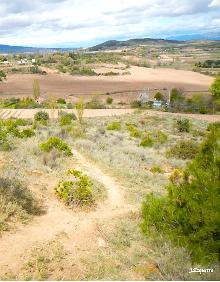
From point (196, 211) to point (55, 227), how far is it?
15.9 feet

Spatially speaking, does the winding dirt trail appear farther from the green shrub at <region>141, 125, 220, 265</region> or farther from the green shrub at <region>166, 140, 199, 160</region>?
the green shrub at <region>166, 140, 199, 160</region>

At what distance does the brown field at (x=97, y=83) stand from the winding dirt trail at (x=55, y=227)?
64.0 metres

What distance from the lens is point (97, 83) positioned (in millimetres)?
97000

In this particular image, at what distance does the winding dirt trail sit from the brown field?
2518 inches

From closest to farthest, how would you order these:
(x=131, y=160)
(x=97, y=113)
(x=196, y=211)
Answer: (x=196, y=211) < (x=131, y=160) < (x=97, y=113)

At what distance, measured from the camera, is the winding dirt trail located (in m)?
10.0

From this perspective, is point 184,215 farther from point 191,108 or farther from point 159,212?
point 191,108

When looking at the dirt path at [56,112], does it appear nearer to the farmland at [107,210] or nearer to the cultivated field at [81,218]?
the farmland at [107,210]

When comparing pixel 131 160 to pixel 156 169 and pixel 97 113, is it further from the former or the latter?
pixel 97 113

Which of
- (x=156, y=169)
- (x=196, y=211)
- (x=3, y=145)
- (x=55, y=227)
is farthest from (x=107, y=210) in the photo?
(x=3, y=145)

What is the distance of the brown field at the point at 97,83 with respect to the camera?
85562 mm

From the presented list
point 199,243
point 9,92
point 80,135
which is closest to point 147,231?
point 199,243

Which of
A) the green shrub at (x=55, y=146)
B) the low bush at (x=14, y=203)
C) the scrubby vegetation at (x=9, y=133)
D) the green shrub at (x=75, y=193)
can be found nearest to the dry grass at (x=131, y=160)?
the green shrub at (x=55, y=146)

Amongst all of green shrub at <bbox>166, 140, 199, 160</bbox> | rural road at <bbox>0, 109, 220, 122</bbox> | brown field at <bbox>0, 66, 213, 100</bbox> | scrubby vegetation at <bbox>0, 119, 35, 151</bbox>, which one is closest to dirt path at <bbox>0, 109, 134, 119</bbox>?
rural road at <bbox>0, 109, 220, 122</bbox>
